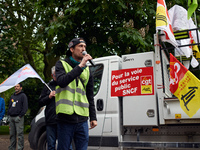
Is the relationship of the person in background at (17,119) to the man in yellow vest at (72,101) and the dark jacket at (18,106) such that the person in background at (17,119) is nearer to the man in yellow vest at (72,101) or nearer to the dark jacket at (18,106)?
the dark jacket at (18,106)

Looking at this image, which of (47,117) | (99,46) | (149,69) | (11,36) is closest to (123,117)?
(149,69)

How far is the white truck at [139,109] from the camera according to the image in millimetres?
4363

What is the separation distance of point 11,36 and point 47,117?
394 inches

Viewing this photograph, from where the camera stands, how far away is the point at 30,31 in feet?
46.6

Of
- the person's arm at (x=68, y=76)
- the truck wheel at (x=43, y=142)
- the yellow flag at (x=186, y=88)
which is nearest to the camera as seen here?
the person's arm at (x=68, y=76)

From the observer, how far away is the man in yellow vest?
9.32ft

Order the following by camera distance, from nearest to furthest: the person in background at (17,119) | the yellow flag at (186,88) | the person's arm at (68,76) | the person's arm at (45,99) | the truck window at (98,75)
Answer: the person's arm at (68,76) < the yellow flag at (186,88) < the person's arm at (45,99) < the truck window at (98,75) < the person in background at (17,119)

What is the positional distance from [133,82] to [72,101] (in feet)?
6.71

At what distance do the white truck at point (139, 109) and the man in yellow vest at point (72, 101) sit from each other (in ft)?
5.21

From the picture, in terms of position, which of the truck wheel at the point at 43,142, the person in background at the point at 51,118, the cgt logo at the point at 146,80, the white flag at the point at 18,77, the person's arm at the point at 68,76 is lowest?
the truck wheel at the point at 43,142

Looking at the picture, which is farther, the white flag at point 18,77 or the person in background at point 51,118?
the white flag at point 18,77

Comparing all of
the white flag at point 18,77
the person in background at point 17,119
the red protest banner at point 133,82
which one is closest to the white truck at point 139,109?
the red protest banner at point 133,82

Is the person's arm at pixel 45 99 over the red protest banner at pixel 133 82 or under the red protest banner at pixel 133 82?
under

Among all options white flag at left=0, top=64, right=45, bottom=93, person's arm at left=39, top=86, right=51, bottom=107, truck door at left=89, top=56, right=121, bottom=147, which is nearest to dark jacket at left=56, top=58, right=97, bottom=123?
person's arm at left=39, top=86, right=51, bottom=107
